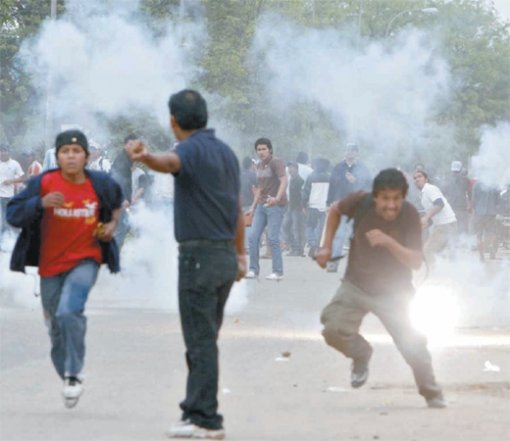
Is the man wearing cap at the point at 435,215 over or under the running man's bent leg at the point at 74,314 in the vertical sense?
under

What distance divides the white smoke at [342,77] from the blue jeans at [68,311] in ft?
103

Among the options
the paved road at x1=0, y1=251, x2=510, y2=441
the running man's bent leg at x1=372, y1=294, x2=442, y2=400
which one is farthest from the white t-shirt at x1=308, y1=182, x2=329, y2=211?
the running man's bent leg at x1=372, y1=294, x2=442, y2=400

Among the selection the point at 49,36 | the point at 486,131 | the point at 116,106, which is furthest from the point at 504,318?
the point at 486,131

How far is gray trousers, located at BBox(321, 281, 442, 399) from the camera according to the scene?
10062 mm

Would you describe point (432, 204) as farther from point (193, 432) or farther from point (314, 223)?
point (193, 432)

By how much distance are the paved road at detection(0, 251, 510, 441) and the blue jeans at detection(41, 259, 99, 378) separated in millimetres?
281

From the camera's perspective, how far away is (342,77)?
42.2m

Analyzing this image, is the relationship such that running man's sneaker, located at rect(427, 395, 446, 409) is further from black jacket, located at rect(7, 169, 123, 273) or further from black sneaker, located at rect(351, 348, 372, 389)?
black jacket, located at rect(7, 169, 123, 273)

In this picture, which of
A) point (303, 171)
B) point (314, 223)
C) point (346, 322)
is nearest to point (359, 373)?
→ point (346, 322)

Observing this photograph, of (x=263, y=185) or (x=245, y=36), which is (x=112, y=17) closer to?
(x=245, y=36)

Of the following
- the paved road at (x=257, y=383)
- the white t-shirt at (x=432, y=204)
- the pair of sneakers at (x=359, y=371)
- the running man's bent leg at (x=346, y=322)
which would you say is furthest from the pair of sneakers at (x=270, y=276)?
the running man's bent leg at (x=346, y=322)

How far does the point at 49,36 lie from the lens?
108 feet

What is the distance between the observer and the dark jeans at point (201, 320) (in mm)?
8734

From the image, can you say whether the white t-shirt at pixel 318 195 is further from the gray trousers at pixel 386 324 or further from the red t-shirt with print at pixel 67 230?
the red t-shirt with print at pixel 67 230
